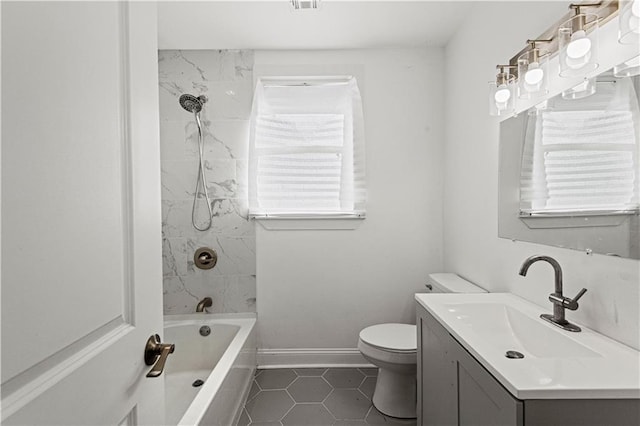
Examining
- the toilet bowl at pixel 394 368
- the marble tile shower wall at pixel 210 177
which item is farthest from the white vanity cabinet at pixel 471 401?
the marble tile shower wall at pixel 210 177

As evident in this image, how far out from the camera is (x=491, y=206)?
1930 millimetres

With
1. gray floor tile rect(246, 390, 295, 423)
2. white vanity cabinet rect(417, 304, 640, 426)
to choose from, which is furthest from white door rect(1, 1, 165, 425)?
gray floor tile rect(246, 390, 295, 423)

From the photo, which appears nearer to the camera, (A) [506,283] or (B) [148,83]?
(B) [148,83]

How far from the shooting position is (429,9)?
219 cm

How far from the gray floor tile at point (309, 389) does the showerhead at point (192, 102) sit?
2.11 metres

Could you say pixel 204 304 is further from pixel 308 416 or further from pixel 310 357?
pixel 308 416

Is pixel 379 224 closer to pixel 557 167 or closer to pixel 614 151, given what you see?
pixel 557 167

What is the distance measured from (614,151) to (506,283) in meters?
0.88

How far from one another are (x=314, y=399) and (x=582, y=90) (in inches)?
85.2

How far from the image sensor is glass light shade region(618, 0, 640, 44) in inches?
38.1

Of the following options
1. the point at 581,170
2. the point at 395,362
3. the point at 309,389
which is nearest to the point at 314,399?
the point at 309,389

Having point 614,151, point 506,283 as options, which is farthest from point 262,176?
point 614,151

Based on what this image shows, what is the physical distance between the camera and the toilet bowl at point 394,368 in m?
1.99

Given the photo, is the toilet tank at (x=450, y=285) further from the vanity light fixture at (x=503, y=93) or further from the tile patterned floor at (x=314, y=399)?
the vanity light fixture at (x=503, y=93)
